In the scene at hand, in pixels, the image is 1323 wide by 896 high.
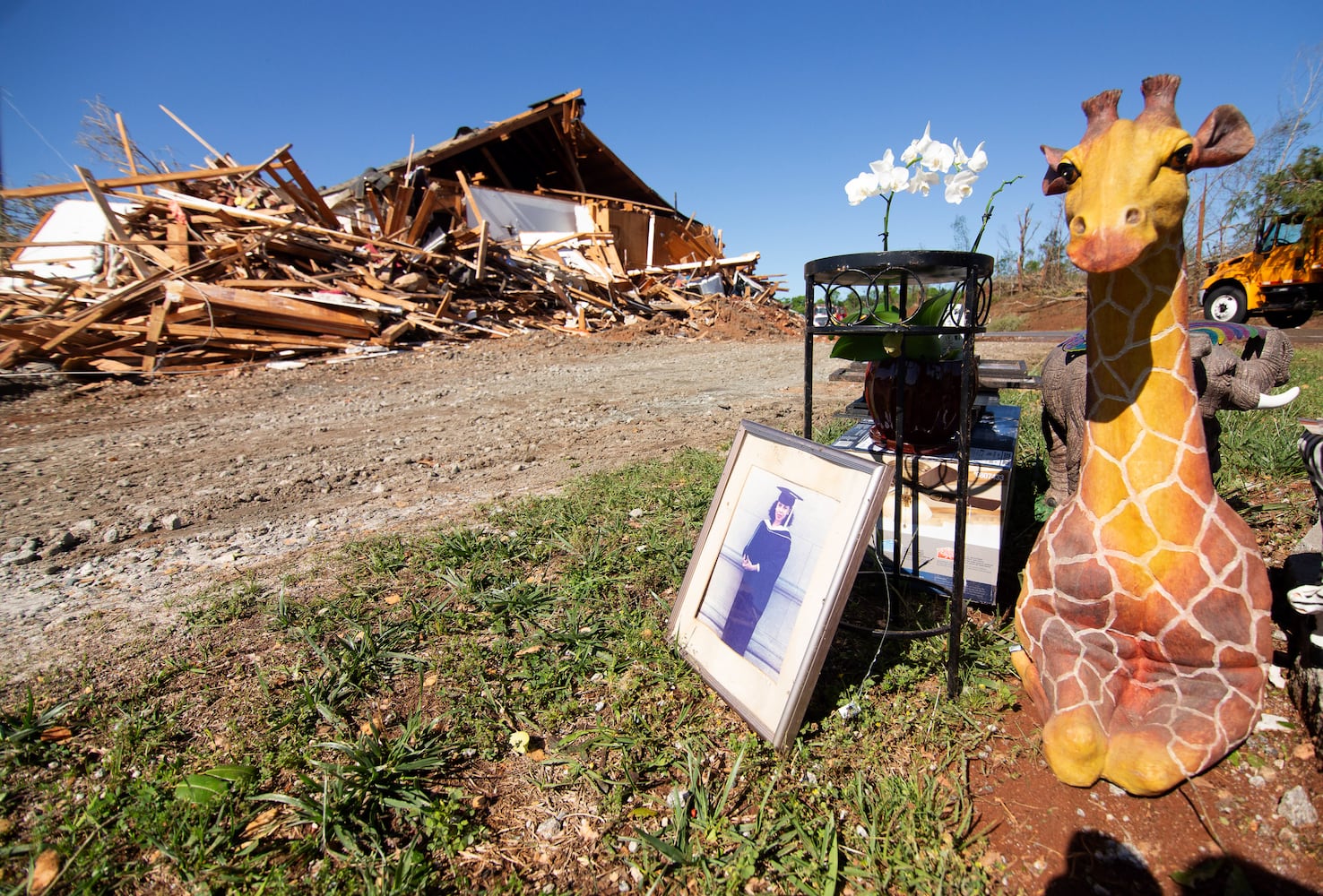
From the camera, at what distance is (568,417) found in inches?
245

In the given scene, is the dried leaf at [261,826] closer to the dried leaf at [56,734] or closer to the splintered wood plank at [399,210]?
the dried leaf at [56,734]

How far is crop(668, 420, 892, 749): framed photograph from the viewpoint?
1760 millimetres

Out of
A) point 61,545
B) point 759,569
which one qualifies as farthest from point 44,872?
point 61,545

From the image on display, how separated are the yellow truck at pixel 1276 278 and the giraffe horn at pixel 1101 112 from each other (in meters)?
15.8

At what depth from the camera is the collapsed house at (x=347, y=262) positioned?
27.0 ft

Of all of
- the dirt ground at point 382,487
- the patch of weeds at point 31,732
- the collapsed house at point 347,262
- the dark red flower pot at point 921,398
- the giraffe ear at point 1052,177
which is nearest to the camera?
the dirt ground at point 382,487

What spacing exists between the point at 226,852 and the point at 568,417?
15.8ft

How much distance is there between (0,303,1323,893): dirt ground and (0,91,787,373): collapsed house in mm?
902

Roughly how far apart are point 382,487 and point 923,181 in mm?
3616

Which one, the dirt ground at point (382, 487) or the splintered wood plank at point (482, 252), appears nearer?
the dirt ground at point (382, 487)

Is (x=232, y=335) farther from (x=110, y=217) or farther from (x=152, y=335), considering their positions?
(x=110, y=217)

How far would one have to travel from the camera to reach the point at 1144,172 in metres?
1.50

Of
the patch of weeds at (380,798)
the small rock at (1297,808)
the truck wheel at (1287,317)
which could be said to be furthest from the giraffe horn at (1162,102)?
the truck wheel at (1287,317)

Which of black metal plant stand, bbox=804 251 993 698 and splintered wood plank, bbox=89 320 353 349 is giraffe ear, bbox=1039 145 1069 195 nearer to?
black metal plant stand, bbox=804 251 993 698
